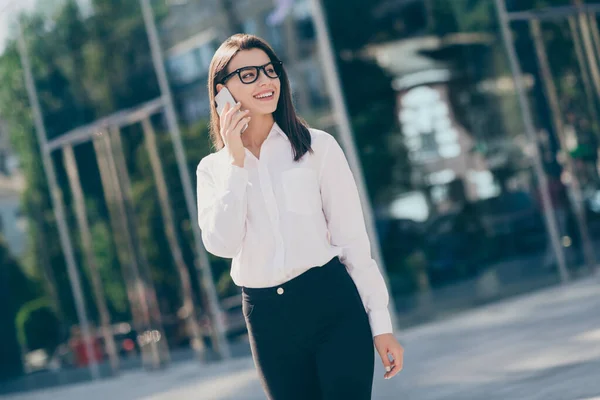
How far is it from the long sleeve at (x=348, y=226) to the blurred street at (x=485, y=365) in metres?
2.41

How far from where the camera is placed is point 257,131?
3.00 metres

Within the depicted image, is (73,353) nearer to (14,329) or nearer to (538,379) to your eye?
(14,329)

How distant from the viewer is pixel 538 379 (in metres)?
5.80

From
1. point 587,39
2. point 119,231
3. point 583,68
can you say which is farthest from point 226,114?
point 587,39

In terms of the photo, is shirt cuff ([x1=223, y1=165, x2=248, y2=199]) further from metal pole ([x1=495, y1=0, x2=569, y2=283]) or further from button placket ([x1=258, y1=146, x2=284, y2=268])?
metal pole ([x1=495, y1=0, x2=569, y2=283])

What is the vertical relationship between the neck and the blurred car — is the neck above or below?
above

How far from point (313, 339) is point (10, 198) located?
9.52 m

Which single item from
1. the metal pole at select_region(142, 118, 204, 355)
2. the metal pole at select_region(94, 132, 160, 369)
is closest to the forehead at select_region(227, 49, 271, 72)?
the metal pole at select_region(142, 118, 204, 355)

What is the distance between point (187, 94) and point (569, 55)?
3.95 meters

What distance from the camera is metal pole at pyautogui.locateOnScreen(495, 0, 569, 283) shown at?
10031mm

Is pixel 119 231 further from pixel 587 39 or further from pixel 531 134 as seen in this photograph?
pixel 587 39

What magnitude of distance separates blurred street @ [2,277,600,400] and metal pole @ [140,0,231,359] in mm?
322

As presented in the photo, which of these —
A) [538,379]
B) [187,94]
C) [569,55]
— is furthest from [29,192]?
[538,379]

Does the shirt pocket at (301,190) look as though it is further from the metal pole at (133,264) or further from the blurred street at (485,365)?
the metal pole at (133,264)
